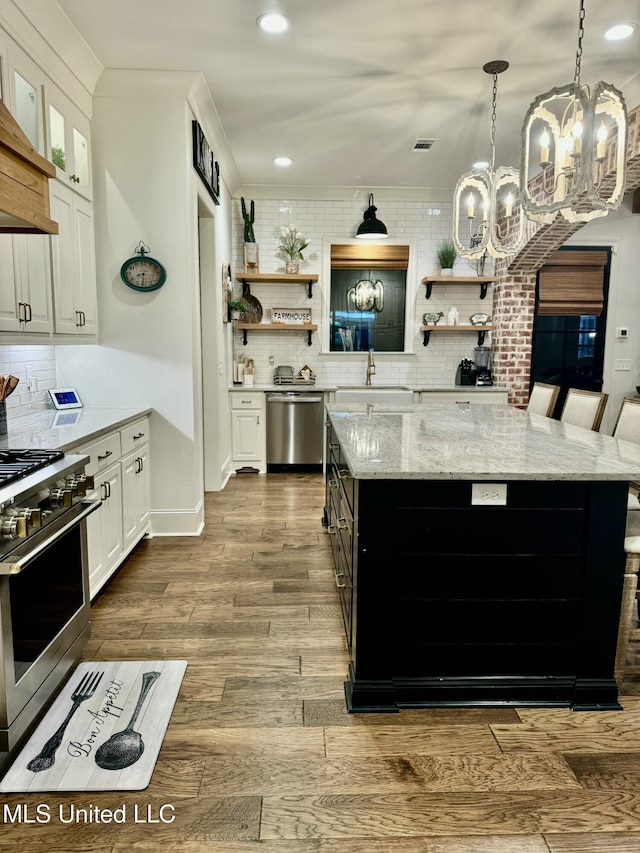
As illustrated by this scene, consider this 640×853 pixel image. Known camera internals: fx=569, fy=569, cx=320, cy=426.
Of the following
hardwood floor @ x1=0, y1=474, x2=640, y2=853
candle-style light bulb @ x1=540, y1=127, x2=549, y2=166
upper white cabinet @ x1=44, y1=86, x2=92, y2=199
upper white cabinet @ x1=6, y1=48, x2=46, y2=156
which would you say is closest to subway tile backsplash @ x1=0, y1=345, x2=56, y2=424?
upper white cabinet @ x1=44, y1=86, x2=92, y2=199

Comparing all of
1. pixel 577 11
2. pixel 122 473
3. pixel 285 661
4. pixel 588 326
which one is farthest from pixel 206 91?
pixel 588 326

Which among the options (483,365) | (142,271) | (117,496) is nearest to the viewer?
(117,496)

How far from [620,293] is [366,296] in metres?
2.80

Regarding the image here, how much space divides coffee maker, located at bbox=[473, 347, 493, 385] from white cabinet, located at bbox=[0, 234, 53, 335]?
4.57 meters

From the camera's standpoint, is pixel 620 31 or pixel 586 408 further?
pixel 586 408

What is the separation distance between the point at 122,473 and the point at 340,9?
8.88ft

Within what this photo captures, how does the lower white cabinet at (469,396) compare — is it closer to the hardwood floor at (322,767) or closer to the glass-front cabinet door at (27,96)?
the hardwood floor at (322,767)

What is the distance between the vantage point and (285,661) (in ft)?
7.98

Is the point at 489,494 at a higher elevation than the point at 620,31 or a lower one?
lower

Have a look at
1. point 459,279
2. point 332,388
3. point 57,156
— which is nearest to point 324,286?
point 332,388

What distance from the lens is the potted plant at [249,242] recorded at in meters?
6.03

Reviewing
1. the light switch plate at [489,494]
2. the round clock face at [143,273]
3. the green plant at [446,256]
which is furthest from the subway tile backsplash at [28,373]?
the green plant at [446,256]

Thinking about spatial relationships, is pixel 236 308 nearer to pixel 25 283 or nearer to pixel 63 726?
pixel 25 283

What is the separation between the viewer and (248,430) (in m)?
6.00
